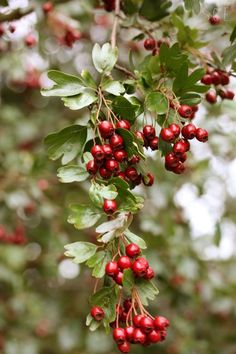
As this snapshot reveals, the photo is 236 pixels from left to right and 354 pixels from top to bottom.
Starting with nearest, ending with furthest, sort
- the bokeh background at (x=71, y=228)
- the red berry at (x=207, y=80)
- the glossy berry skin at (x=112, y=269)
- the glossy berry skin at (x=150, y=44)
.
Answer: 1. the glossy berry skin at (x=112, y=269)
2. the red berry at (x=207, y=80)
3. the glossy berry skin at (x=150, y=44)
4. the bokeh background at (x=71, y=228)

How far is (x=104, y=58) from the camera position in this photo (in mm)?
1333

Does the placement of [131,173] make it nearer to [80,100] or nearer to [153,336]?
[80,100]

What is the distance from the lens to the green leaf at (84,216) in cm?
124

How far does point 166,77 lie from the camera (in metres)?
1.36

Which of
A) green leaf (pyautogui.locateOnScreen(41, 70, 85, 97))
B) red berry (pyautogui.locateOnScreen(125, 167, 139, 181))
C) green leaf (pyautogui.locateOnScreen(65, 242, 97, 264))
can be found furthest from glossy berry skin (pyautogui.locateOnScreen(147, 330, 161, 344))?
green leaf (pyautogui.locateOnScreen(41, 70, 85, 97))

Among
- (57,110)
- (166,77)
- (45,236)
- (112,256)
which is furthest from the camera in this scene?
(57,110)

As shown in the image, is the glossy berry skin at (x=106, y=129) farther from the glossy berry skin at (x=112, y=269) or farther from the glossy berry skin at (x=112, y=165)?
the glossy berry skin at (x=112, y=269)

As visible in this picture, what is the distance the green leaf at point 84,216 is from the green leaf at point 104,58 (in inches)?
13.3

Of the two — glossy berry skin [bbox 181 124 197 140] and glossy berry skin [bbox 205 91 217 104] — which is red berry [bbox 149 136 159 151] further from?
glossy berry skin [bbox 205 91 217 104]

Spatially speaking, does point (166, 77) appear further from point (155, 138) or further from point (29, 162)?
point (29, 162)

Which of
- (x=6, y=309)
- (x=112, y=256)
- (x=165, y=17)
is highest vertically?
(x=165, y=17)

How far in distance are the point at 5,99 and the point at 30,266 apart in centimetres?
119

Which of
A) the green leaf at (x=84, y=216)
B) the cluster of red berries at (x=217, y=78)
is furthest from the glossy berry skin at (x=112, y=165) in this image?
the cluster of red berries at (x=217, y=78)

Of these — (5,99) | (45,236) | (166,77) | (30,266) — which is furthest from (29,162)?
(166,77)
